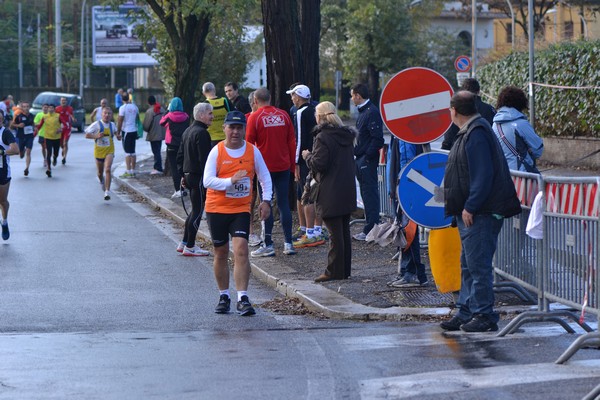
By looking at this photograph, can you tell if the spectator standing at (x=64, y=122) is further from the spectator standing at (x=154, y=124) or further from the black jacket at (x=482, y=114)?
the black jacket at (x=482, y=114)

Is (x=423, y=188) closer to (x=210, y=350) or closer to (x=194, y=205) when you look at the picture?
(x=210, y=350)

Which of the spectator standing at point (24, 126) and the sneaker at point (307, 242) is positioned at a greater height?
the spectator standing at point (24, 126)

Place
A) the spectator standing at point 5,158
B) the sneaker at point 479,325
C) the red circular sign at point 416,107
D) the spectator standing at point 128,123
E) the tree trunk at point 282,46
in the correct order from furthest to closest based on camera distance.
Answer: the spectator standing at point 128,123, the tree trunk at point 282,46, the spectator standing at point 5,158, the red circular sign at point 416,107, the sneaker at point 479,325

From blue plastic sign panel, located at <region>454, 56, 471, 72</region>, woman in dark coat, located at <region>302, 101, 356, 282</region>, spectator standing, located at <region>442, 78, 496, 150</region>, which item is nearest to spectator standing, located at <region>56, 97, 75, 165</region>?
blue plastic sign panel, located at <region>454, 56, 471, 72</region>

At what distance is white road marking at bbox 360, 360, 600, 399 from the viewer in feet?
21.2

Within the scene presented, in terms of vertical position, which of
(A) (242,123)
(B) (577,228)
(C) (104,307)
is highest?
(A) (242,123)

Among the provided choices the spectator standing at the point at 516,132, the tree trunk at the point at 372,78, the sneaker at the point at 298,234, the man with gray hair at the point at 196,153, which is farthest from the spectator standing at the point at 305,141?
the tree trunk at the point at 372,78

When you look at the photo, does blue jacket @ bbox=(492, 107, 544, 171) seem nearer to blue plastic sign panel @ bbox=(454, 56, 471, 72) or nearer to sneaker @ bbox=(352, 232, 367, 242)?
sneaker @ bbox=(352, 232, 367, 242)

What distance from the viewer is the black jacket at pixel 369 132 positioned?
1323 centimetres

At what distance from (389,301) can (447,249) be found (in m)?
0.80

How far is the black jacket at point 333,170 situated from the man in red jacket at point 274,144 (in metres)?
1.95

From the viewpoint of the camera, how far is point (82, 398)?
6.42 meters

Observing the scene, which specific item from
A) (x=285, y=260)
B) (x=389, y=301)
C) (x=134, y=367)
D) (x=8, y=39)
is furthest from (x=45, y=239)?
(x=8, y=39)

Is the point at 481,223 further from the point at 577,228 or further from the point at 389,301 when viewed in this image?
the point at 389,301
